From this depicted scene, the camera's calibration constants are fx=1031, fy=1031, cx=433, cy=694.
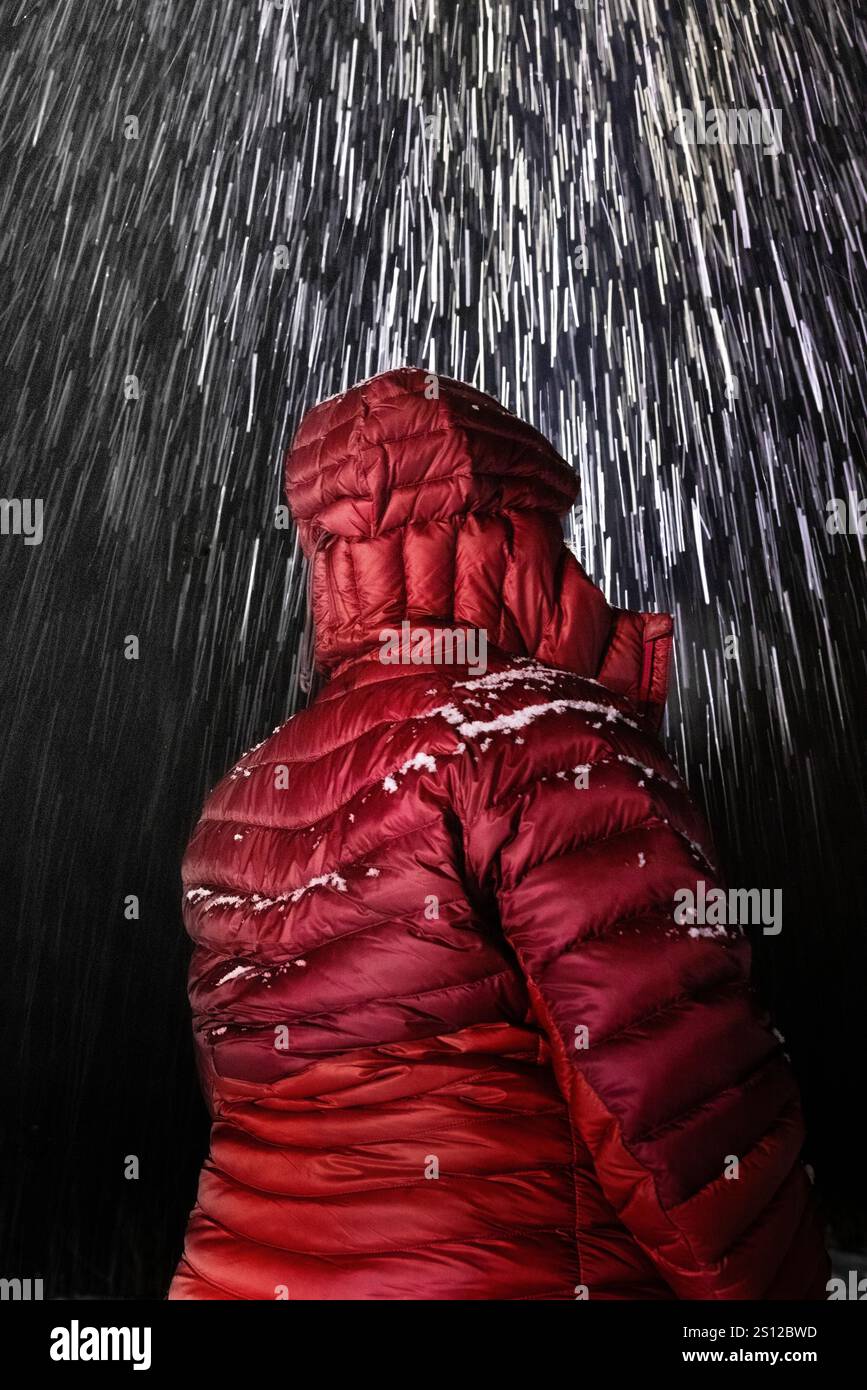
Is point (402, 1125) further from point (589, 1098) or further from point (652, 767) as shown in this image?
point (652, 767)

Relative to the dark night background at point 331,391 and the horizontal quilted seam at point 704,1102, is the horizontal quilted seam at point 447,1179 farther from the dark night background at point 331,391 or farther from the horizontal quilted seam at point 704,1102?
the dark night background at point 331,391

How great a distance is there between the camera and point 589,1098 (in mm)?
638

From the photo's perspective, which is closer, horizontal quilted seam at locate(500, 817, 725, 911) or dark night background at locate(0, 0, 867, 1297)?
horizontal quilted seam at locate(500, 817, 725, 911)

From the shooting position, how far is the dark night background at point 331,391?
1.67 meters

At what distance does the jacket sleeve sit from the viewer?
63 cm

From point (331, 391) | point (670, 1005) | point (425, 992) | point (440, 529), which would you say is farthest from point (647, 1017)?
point (331, 391)

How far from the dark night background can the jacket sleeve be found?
118 cm

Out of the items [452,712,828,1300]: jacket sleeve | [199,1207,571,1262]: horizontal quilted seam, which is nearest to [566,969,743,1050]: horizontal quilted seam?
[452,712,828,1300]: jacket sleeve

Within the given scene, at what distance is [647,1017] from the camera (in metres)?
0.65

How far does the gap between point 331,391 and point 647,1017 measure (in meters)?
1.71

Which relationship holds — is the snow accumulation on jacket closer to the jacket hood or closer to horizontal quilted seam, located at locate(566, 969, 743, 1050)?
horizontal quilted seam, located at locate(566, 969, 743, 1050)

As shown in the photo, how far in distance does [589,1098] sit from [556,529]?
21.4 inches

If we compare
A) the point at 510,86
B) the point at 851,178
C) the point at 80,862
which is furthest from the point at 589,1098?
the point at 510,86

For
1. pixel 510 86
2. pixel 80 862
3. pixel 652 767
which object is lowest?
pixel 652 767
